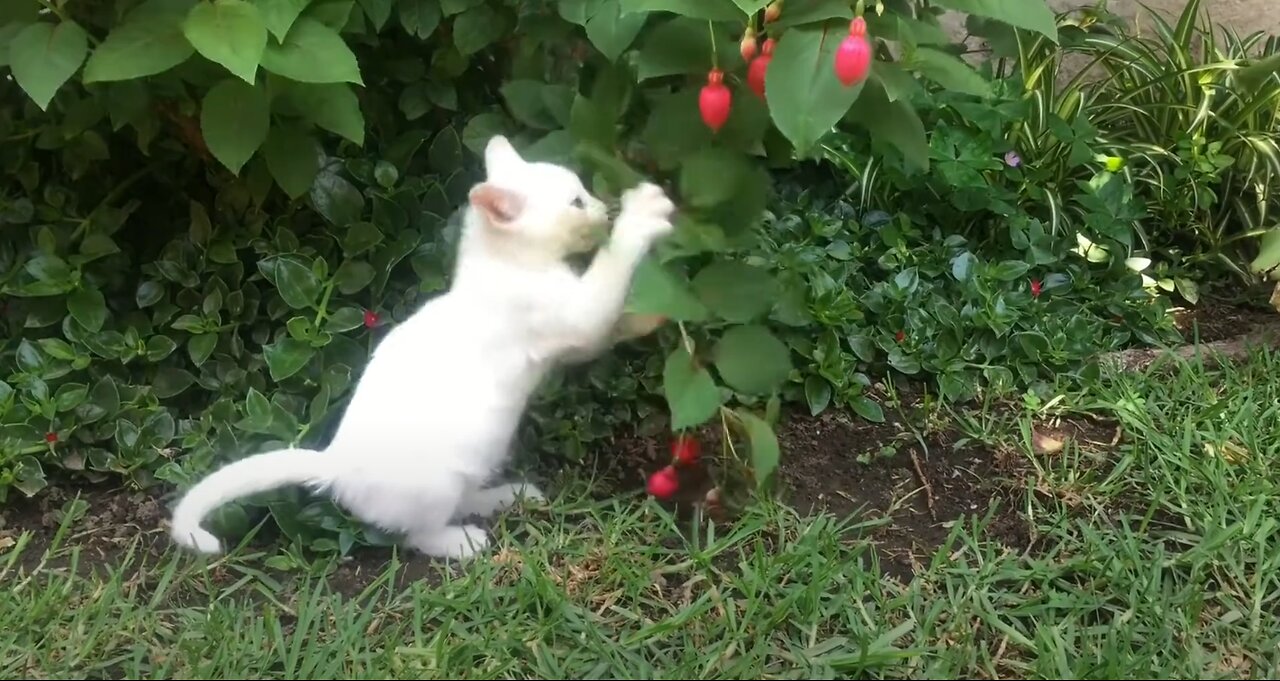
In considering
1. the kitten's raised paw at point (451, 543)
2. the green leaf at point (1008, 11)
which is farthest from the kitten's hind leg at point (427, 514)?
the green leaf at point (1008, 11)

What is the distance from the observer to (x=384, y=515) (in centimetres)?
121

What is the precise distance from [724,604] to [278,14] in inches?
34.9

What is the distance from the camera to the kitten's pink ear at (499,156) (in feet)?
3.66

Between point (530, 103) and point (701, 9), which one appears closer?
point (701, 9)

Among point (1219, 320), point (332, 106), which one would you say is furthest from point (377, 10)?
point (1219, 320)

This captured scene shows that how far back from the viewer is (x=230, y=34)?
1065 mm

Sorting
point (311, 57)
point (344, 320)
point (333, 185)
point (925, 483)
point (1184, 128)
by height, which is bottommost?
point (925, 483)

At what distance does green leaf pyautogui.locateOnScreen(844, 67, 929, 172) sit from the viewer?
117 cm

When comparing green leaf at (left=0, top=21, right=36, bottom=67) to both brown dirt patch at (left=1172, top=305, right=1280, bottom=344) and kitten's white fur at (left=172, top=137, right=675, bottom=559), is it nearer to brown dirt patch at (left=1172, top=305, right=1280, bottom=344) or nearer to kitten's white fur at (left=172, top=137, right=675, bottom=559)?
kitten's white fur at (left=172, top=137, right=675, bottom=559)

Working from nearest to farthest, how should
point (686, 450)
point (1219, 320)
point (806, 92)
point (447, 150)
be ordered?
point (806, 92), point (686, 450), point (447, 150), point (1219, 320)

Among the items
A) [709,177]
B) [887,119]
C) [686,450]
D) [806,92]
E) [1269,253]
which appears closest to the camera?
[806,92]

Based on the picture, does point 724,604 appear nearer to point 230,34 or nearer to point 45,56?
point 230,34

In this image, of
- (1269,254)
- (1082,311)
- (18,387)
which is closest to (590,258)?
(18,387)

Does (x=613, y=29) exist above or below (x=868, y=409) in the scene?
above
